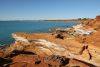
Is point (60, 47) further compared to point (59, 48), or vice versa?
point (60, 47)

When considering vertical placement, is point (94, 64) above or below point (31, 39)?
below

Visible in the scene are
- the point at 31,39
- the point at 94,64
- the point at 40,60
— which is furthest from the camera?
the point at 31,39

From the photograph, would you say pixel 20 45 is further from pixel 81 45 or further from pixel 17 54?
pixel 81 45

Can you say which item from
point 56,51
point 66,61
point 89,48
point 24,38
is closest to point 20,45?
point 24,38

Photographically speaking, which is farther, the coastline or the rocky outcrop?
the rocky outcrop

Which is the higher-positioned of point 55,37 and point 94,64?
point 55,37

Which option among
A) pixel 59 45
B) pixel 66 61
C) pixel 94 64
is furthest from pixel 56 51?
pixel 94 64

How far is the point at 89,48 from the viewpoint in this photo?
1881 centimetres

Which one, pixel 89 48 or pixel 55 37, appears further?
pixel 55 37

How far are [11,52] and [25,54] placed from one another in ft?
4.33

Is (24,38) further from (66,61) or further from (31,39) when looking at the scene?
(66,61)

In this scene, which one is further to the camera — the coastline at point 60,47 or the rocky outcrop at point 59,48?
the rocky outcrop at point 59,48

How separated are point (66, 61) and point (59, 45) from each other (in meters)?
2.93

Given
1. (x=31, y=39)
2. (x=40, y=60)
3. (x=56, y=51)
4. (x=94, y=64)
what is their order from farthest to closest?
(x=31, y=39) → (x=56, y=51) → (x=94, y=64) → (x=40, y=60)
